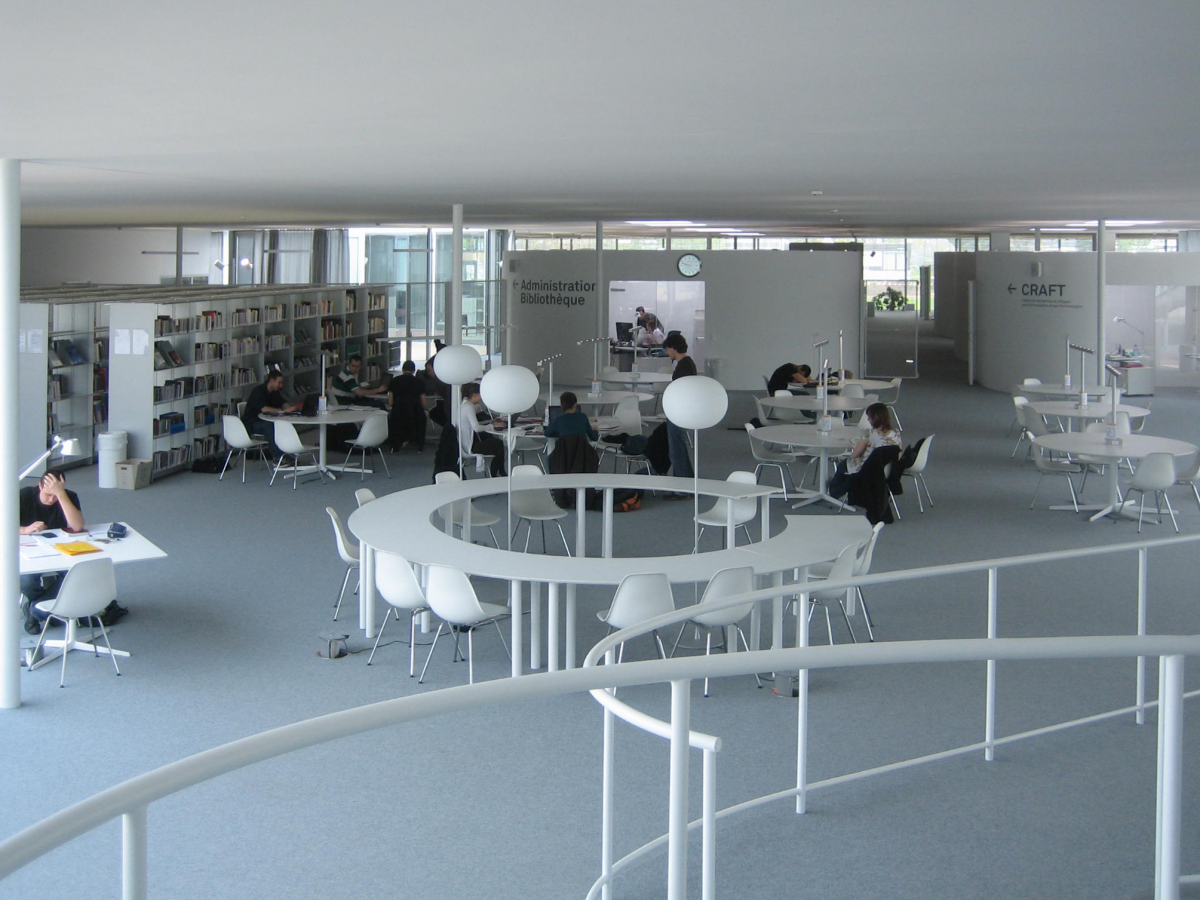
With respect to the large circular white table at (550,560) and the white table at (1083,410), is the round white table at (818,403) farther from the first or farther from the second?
the large circular white table at (550,560)

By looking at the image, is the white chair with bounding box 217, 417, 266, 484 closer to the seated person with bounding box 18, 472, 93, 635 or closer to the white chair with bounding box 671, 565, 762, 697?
the seated person with bounding box 18, 472, 93, 635

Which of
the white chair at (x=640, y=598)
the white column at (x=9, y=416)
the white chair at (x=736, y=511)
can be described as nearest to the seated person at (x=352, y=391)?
the white chair at (x=736, y=511)

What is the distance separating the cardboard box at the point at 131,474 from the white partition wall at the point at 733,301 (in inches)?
368

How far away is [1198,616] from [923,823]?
3.86m

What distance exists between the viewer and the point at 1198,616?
7512mm

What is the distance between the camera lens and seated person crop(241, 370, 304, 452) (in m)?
12.7

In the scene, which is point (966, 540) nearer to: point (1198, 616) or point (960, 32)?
point (1198, 616)

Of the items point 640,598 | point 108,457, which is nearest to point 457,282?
point 108,457

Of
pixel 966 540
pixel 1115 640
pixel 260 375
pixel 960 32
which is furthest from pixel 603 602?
pixel 260 375

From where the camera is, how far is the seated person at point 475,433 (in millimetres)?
11203

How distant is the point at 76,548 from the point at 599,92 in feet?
15.1

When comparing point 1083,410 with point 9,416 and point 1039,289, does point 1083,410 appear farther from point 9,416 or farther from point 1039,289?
point 9,416

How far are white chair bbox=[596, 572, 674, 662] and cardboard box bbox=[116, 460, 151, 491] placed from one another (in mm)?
7187

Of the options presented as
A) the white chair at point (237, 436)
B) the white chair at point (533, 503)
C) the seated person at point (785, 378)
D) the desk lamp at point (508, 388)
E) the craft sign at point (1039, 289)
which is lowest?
the white chair at point (533, 503)
